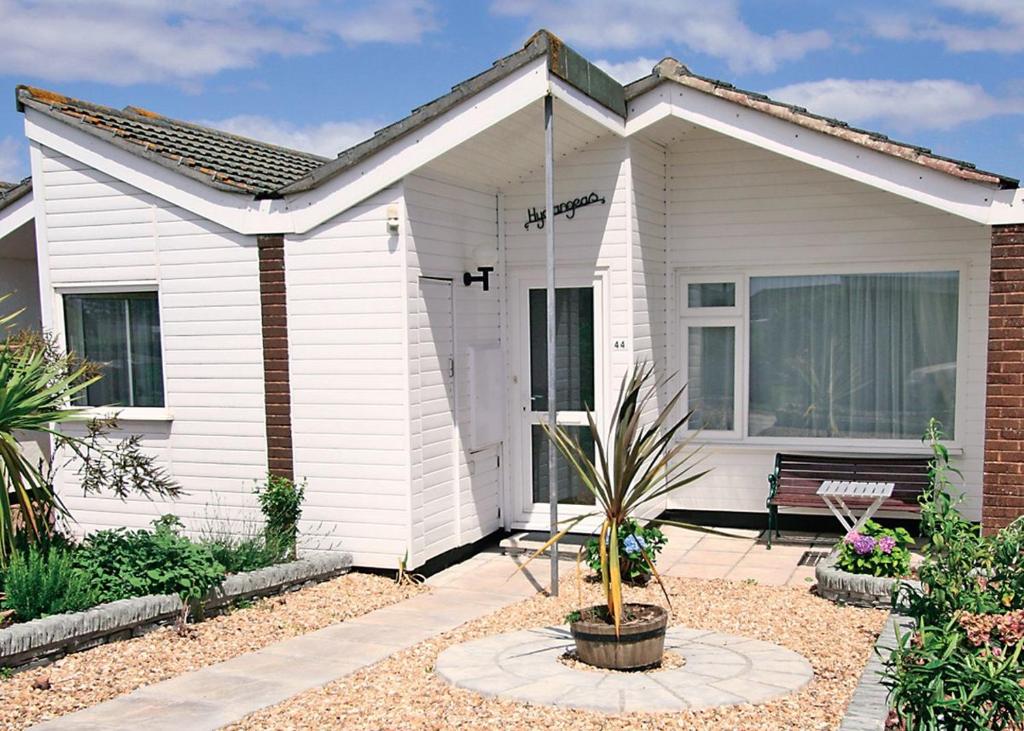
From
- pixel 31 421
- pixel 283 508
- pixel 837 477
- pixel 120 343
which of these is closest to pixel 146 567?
pixel 31 421

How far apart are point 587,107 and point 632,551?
11.4 ft

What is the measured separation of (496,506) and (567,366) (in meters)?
1.45

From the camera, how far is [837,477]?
28.6ft

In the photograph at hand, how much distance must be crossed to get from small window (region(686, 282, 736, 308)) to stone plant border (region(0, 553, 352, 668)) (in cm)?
428

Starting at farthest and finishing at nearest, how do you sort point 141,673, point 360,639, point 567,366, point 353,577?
point 567,366 → point 353,577 → point 360,639 → point 141,673

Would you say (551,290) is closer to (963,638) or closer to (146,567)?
(146,567)

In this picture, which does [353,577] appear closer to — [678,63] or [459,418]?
[459,418]

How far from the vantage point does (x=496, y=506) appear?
29.2 ft

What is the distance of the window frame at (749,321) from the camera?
8.66 meters

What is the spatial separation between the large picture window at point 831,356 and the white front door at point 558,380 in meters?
1.28

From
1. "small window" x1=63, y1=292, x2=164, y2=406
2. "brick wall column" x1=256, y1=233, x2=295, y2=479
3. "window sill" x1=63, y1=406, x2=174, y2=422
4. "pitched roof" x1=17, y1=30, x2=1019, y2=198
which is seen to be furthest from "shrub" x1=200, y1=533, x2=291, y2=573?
"pitched roof" x1=17, y1=30, x2=1019, y2=198

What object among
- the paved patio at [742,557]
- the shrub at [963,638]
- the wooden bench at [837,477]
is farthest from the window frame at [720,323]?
the shrub at [963,638]

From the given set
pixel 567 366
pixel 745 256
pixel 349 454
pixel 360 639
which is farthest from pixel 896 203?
pixel 360 639

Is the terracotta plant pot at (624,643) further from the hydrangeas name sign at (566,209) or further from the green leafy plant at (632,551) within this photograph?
the hydrangeas name sign at (566,209)
